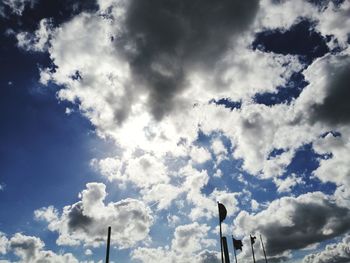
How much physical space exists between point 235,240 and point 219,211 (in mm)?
10213

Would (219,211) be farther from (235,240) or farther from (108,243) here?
(108,243)

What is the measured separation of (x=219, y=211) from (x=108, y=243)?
12425 millimetres

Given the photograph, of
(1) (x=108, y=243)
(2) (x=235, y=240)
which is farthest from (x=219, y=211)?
(1) (x=108, y=243)

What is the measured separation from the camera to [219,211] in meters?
18.8

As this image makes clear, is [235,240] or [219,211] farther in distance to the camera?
[235,240]

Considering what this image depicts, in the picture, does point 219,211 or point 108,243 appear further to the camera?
point 108,243

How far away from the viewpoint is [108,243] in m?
26.7

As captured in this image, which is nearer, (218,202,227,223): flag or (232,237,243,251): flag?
(218,202,227,223): flag

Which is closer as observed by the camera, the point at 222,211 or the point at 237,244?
the point at 222,211

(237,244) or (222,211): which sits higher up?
(237,244)

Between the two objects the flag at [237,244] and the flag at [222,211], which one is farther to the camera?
the flag at [237,244]
